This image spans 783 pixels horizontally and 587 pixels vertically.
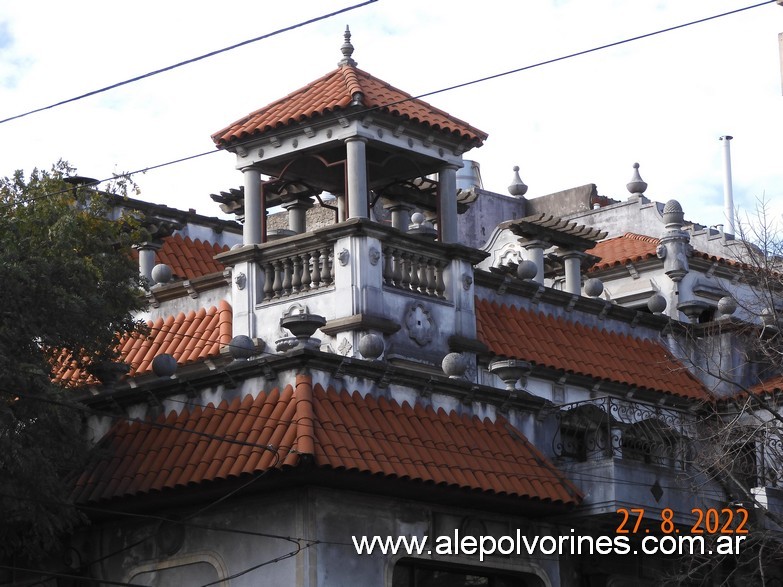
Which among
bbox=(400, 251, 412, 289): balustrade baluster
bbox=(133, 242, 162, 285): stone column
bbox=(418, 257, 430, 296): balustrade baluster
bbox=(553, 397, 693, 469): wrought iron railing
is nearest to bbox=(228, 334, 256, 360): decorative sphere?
bbox=(400, 251, 412, 289): balustrade baluster

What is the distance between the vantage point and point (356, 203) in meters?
23.1

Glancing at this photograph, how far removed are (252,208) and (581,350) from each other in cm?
557

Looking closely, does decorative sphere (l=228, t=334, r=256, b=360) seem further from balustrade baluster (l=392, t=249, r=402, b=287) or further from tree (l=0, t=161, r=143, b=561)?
balustrade baluster (l=392, t=249, r=402, b=287)

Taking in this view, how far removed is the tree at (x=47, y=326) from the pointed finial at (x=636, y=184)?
19.6 metres

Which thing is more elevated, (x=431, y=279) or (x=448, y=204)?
(x=448, y=204)

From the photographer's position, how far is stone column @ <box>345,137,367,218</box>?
75.6ft

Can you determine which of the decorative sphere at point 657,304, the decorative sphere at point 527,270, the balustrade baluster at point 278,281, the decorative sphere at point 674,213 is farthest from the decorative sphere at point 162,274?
the decorative sphere at point 674,213

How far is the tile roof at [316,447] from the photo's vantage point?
757 inches

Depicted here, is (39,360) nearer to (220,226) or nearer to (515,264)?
(220,226)

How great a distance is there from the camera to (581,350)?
26.2 metres

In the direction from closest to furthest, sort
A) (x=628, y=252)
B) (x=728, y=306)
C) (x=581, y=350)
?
(x=581, y=350), (x=728, y=306), (x=628, y=252)

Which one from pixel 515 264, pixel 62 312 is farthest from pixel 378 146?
pixel 515 264

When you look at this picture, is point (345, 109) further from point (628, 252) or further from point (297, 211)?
point (628, 252)

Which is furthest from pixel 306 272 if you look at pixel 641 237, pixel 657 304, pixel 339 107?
pixel 641 237
